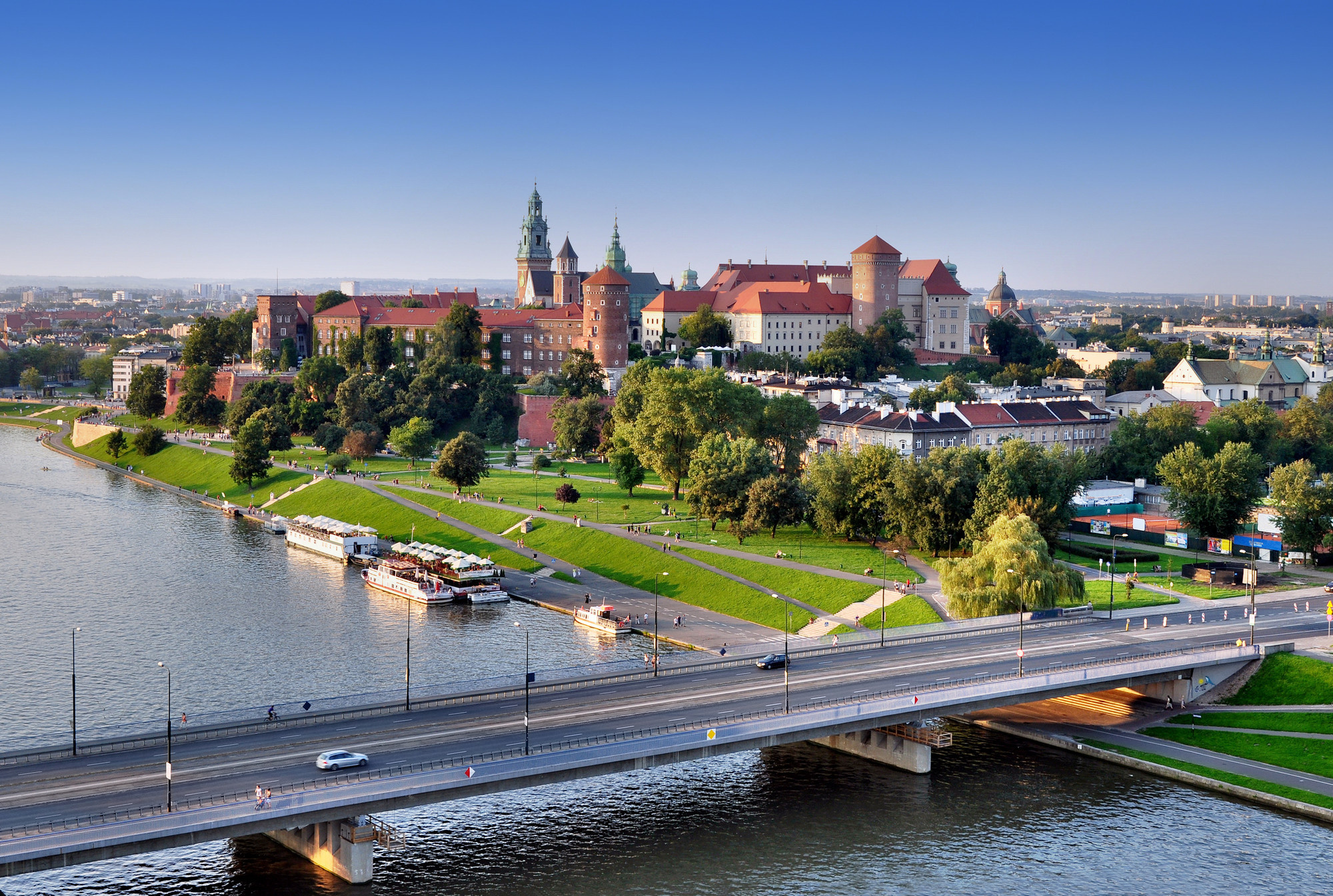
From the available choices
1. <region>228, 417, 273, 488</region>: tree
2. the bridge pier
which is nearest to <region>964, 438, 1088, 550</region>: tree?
the bridge pier

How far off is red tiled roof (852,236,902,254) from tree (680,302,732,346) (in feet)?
63.5

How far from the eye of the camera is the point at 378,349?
502 ft

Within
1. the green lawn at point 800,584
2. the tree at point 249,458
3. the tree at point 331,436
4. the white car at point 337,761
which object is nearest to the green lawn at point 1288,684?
the green lawn at point 800,584

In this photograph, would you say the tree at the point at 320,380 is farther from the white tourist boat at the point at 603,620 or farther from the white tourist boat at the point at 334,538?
the white tourist boat at the point at 603,620

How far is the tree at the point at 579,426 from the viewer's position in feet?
385

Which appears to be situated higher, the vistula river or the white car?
the white car

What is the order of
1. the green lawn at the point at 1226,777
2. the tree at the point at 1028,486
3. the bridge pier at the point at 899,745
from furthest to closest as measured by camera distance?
1. the tree at the point at 1028,486
2. the bridge pier at the point at 899,745
3. the green lawn at the point at 1226,777

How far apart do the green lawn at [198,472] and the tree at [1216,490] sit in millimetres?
69443

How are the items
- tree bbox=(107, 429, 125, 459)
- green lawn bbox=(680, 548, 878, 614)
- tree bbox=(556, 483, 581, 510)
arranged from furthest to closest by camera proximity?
1. tree bbox=(107, 429, 125, 459)
2. tree bbox=(556, 483, 581, 510)
3. green lawn bbox=(680, 548, 878, 614)

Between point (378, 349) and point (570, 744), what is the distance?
115419 mm

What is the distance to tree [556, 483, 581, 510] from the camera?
315ft

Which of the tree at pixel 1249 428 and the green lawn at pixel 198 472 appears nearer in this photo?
the tree at pixel 1249 428

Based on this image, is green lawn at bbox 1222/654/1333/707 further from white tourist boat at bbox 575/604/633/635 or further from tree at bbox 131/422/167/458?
tree at bbox 131/422/167/458

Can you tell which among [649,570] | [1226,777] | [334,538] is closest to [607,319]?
[334,538]
